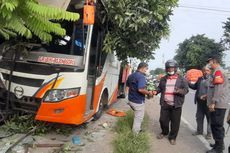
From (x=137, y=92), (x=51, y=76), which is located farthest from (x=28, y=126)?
(x=137, y=92)

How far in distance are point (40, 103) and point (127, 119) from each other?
288 cm

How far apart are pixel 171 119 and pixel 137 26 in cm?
233

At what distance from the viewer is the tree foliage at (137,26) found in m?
8.62

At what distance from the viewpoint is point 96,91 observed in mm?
9172

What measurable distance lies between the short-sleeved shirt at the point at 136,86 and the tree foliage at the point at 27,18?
17.7 feet

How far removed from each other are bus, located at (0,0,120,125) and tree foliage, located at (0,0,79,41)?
4355 mm

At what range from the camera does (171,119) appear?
8844 millimetres

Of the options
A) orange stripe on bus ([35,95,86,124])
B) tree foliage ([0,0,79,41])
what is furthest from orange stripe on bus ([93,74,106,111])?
tree foliage ([0,0,79,41])

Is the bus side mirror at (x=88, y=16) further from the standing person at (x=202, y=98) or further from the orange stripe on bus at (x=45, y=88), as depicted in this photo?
the standing person at (x=202, y=98)

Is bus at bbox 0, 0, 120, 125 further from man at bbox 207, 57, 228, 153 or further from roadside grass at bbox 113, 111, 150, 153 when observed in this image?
man at bbox 207, 57, 228, 153

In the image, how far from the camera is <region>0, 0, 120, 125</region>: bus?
7543 mm

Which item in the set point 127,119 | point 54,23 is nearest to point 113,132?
point 127,119

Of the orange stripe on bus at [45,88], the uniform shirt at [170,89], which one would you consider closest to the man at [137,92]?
the uniform shirt at [170,89]

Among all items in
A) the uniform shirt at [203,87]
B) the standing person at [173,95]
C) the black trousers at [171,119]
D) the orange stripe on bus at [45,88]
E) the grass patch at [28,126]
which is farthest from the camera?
the uniform shirt at [203,87]
